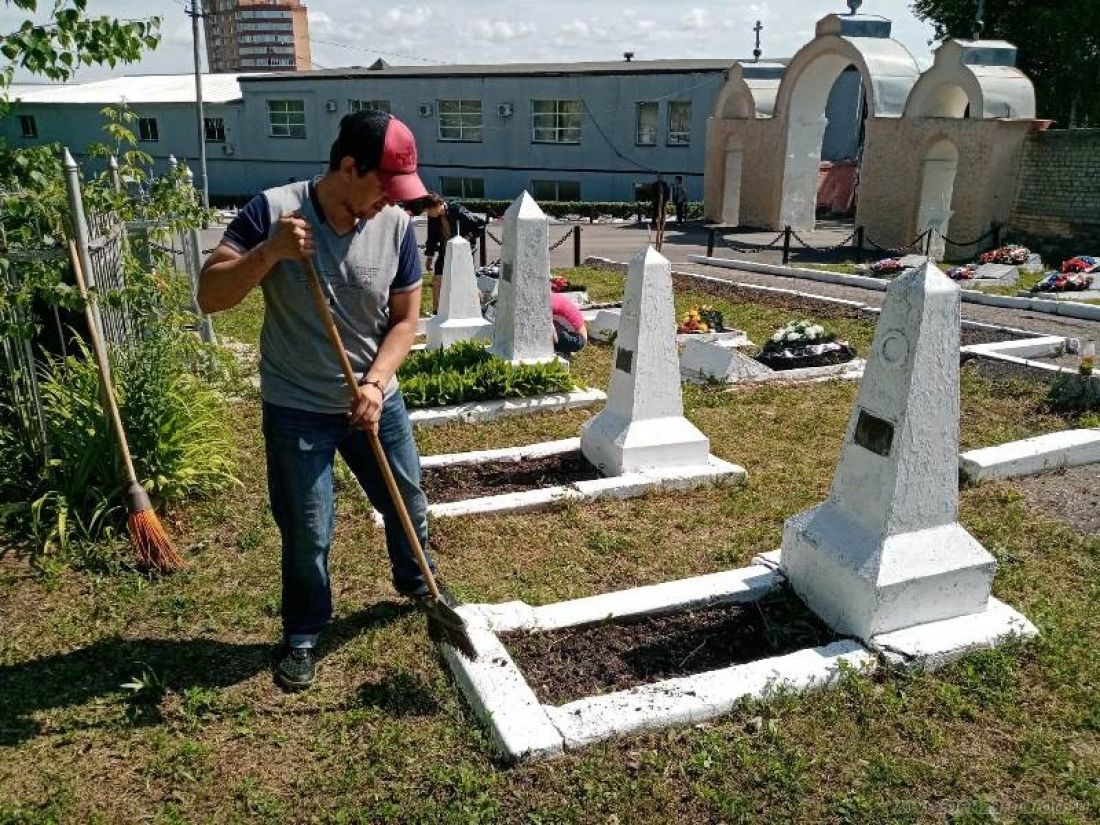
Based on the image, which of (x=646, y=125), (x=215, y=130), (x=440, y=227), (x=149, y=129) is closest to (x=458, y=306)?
(x=440, y=227)

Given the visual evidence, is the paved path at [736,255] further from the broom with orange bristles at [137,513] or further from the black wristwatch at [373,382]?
the black wristwatch at [373,382]

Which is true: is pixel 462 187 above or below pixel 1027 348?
above

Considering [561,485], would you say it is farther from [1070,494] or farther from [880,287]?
[880,287]

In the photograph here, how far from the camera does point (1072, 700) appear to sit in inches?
123

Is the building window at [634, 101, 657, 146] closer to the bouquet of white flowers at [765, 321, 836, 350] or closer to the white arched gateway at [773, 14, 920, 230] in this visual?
the white arched gateway at [773, 14, 920, 230]

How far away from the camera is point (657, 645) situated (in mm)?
3520

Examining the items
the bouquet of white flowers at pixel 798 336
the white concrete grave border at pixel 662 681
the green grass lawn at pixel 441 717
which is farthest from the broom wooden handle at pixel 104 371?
the bouquet of white flowers at pixel 798 336

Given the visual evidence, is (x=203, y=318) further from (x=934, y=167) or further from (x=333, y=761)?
(x=934, y=167)

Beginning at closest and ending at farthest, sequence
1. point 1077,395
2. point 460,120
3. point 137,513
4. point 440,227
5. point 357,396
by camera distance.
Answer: point 357,396 → point 137,513 → point 1077,395 → point 440,227 → point 460,120

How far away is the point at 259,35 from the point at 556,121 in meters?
88.0

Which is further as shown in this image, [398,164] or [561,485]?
[561,485]

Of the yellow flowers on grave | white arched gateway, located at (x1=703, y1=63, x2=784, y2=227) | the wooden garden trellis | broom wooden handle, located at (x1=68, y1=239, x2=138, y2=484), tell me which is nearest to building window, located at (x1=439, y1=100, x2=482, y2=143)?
white arched gateway, located at (x1=703, y1=63, x2=784, y2=227)

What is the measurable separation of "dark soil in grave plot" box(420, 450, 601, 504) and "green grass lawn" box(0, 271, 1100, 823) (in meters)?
0.63

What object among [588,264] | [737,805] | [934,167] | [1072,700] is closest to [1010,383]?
[1072,700]
